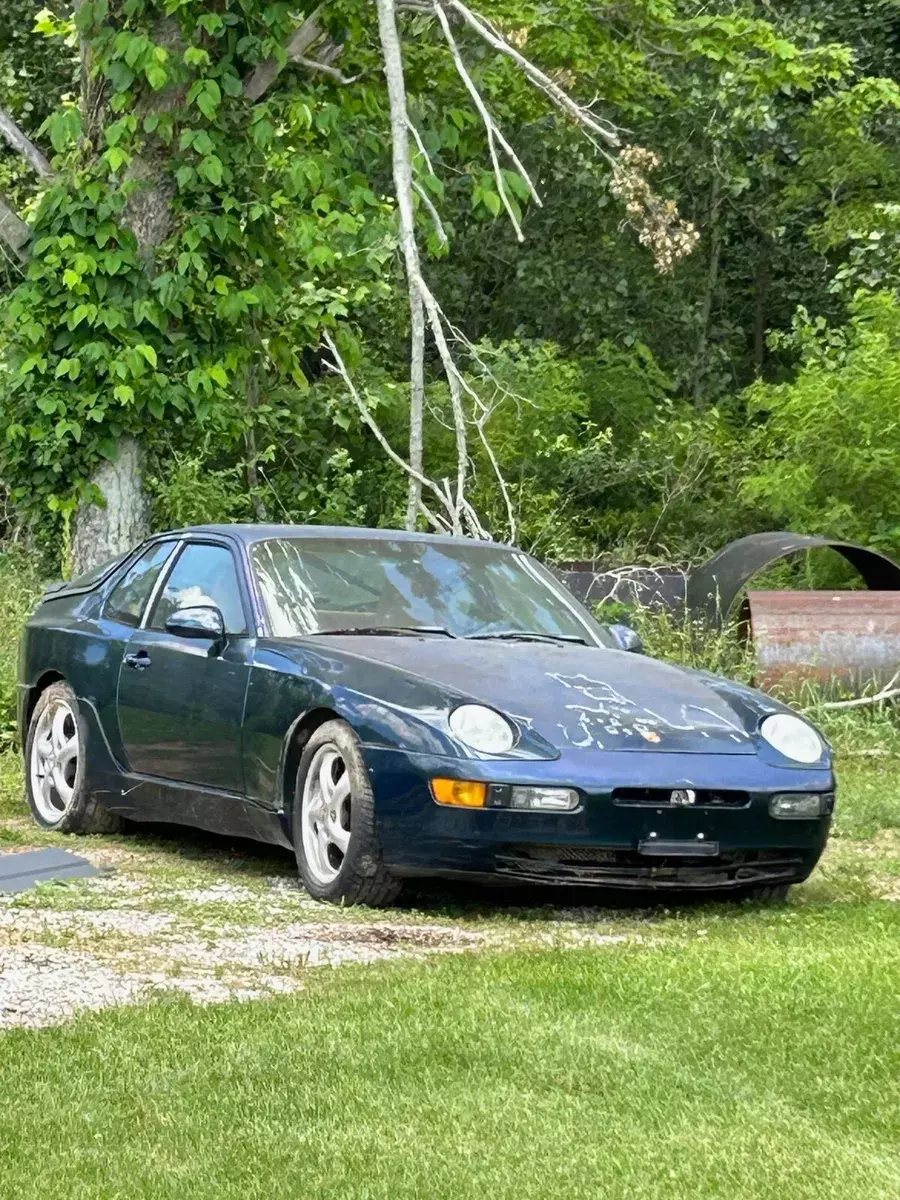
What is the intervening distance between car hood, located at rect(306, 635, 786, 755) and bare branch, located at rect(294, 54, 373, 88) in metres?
8.50

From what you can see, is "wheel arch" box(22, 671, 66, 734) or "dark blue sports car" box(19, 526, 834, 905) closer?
"dark blue sports car" box(19, 526, 834, 905)

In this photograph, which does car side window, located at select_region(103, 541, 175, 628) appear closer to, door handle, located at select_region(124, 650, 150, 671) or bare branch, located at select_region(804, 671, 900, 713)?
door handle, located at select_region(124, 650, 150, 671)

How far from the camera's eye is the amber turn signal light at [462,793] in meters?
7.16

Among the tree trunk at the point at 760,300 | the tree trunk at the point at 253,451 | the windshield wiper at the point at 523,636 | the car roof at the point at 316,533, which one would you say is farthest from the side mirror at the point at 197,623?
the tree trunk at the point at 760,300

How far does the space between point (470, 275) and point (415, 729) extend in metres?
21.0

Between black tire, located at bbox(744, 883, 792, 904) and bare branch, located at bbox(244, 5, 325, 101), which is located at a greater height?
bare branch, located at bbox(244, 5, 325, 101)

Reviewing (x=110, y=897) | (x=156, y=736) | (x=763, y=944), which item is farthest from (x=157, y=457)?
(x=763, y=944)

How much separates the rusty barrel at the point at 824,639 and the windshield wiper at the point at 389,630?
18.0 feet

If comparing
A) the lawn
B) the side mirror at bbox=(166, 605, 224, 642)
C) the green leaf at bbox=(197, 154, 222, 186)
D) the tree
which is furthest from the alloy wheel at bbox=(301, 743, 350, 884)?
the green leaf at bbox=(197, 154, 222, 186)

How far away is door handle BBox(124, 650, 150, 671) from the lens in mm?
8977

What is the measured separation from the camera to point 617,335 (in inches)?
1078

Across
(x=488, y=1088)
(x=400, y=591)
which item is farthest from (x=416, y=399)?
(x=488, y=1088)

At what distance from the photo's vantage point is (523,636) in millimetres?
8570

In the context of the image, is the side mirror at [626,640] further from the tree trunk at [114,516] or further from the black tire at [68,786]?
the tree trunk at [114,516]
